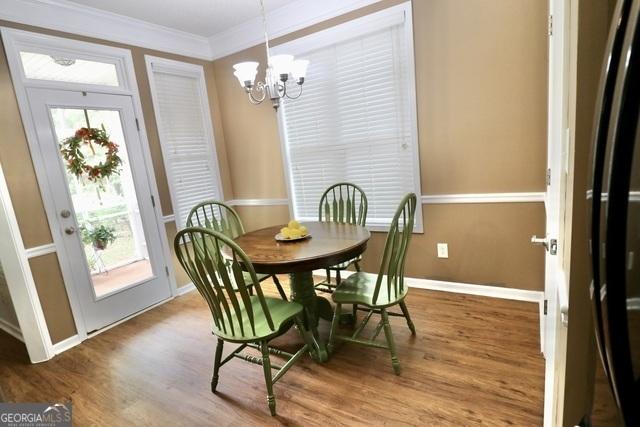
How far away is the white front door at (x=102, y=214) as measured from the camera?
2553 millimetres

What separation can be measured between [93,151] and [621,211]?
3397mm

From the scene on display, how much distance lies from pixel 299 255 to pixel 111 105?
2349 mm

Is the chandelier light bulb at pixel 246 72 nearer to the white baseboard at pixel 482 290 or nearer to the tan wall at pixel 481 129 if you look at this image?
the tan wall at pixel 481 129

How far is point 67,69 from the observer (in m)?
2.64

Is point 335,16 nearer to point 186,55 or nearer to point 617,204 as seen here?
point 186,55

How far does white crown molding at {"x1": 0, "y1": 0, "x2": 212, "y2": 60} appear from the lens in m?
2.40

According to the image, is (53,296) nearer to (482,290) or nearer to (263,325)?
(263,325)

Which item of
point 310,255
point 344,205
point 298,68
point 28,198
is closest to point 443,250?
point 344,205

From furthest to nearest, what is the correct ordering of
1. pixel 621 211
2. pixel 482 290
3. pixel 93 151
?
1. pixel 93 151
2. pixel 482 290
3. pixel 621 211

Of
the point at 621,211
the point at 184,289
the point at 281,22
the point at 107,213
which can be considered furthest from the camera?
the point at 184,289

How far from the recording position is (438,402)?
1.67 meters

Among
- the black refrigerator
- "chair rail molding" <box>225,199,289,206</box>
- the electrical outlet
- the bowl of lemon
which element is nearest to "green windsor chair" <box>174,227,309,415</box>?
the bowl of lemon

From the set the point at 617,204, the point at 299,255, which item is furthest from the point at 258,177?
the point at 617,204

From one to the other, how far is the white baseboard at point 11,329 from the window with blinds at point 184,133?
1.56m
